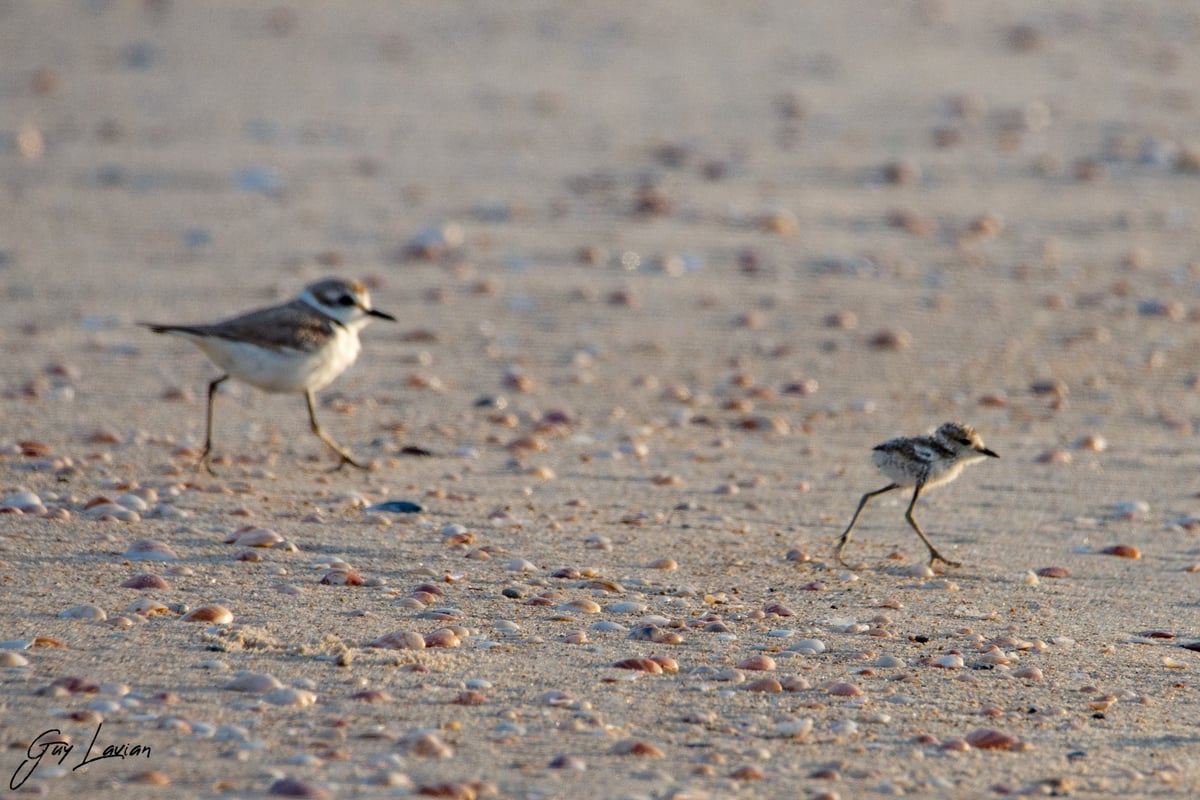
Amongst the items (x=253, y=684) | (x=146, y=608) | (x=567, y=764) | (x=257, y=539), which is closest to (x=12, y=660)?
(x=146, y=608)

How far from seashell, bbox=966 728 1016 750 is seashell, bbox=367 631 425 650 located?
1.50 m

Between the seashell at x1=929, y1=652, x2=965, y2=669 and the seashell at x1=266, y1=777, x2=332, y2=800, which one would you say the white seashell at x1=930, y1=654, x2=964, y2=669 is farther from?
the seashell at x1=266, y1=777, x2=332, y2=800

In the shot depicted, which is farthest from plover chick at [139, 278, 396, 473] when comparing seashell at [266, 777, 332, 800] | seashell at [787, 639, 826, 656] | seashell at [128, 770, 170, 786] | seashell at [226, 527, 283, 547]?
seashell at [266, 777, 332, 800]

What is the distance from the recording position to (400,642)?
171 inches

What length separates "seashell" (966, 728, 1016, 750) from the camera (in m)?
3.89

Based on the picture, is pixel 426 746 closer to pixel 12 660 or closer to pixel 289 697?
pixel 289 697

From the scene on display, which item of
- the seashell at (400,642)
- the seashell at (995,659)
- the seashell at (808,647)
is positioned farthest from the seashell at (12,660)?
the seashell at (995,659)

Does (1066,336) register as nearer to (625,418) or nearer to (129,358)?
(625,418)

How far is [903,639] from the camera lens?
15.4 feet

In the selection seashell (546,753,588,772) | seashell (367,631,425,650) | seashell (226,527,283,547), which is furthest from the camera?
seashell (226,527,283,547)

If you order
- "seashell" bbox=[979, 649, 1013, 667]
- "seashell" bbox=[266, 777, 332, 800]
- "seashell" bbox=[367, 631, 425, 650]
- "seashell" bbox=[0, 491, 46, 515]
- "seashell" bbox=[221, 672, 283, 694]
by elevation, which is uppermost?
"seashell" bbox=[979, 649, 1013, 667]

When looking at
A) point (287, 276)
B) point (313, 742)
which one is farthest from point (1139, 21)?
point (313, 742)

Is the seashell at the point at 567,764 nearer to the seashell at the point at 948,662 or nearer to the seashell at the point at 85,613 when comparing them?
the seashell at the point at 948,662

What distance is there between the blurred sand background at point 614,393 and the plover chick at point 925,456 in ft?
0.86
